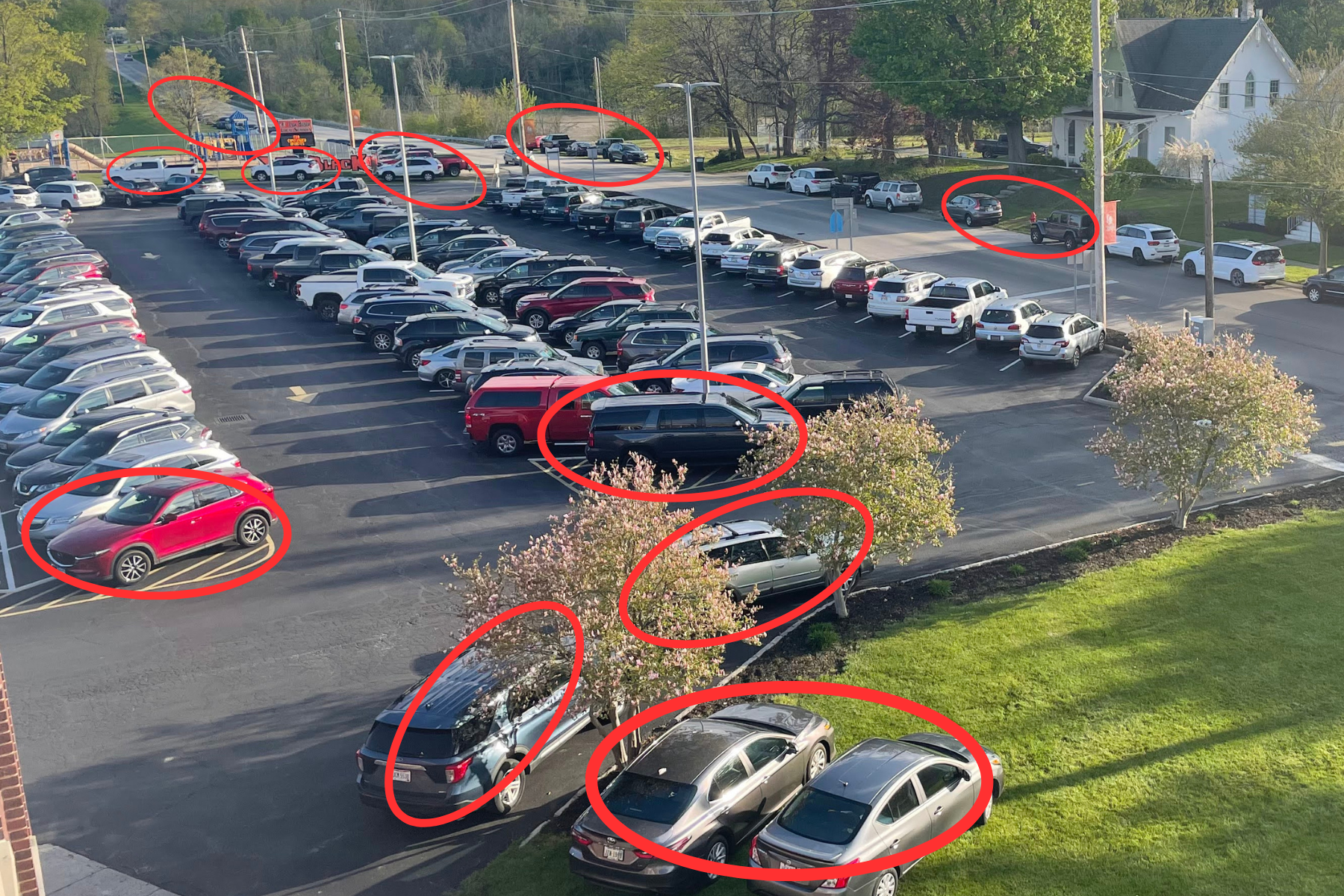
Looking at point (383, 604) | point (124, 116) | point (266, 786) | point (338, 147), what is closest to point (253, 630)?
point (383, 604)

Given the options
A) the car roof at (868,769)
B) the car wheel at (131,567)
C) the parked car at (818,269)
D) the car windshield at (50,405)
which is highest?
the parked car at (818,269)

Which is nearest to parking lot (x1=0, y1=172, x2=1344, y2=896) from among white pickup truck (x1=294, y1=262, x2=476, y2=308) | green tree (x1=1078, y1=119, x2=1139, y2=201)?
white pickup truck (x1=294, y1=262, x2=476, y2=308)

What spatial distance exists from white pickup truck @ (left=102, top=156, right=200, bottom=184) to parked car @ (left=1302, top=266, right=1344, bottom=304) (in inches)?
2321

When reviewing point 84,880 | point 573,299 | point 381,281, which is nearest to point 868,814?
point 84,880

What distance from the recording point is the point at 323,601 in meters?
20.8

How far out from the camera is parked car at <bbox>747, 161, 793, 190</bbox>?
67688 mm

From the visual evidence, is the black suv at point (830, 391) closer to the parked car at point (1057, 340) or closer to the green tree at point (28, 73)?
the parked car at point (1057, 340)

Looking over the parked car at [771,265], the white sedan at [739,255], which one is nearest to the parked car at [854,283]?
the parked car at [771,265]

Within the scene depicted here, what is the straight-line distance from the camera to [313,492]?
85.8ft

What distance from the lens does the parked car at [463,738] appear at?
14.1m

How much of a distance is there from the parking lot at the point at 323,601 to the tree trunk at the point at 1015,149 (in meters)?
28.1

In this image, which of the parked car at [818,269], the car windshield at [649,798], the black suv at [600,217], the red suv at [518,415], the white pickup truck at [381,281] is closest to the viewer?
the car windshield at [649,798]

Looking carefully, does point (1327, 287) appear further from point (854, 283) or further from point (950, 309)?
point (854, 283)

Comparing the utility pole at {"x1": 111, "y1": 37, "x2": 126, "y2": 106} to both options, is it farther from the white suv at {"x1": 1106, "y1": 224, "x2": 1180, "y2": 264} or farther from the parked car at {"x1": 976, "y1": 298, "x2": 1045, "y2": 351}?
the parked car at {"x1": 976, "y1": 298, "x2": 1045, "y2": 351}
